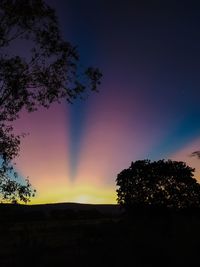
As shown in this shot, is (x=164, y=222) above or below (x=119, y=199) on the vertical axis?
below

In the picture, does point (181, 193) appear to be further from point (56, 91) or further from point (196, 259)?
point (196, 259)

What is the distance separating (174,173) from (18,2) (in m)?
39.5

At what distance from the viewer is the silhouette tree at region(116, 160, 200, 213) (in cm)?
5712

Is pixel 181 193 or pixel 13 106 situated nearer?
pixel 13 106

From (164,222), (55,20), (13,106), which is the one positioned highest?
(55,20)

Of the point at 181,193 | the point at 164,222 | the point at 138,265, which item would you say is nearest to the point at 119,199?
the point at 181,193

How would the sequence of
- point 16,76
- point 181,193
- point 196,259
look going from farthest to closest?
point 181,193, point 16,76, point 196,259

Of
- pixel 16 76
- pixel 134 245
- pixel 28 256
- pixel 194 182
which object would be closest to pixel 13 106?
pixel 16 76

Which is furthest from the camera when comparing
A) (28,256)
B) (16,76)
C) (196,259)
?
(16,76)

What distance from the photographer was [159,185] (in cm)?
5847

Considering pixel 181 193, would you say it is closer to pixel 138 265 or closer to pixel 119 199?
pixel 119 199

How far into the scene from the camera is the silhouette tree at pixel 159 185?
57125 mm

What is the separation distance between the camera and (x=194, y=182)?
58906 millimetres

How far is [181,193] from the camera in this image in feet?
189
